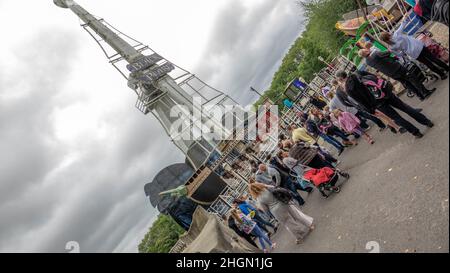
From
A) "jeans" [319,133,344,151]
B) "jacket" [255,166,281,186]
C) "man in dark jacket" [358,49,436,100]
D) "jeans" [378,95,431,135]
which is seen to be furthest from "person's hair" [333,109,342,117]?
"jeans" [378,95,431,135]

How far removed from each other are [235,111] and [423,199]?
1206 inches

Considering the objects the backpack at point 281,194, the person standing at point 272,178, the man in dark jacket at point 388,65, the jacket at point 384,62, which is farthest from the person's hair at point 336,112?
the backpack at point 281,194

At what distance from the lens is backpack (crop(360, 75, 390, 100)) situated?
772 cm

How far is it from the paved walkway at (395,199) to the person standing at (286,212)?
0.93 feet

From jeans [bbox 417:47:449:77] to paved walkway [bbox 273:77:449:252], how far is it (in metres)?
0.31

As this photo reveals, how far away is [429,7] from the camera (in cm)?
888

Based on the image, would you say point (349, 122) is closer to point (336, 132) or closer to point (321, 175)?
point (336, 132)

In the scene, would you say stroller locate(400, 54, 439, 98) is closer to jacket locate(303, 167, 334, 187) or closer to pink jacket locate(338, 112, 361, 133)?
pink jacket locate(338, 112, 361, 133)

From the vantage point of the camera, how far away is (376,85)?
25.9 ft

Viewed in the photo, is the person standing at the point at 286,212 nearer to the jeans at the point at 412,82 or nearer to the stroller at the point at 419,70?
the jeans at the point at 412,82

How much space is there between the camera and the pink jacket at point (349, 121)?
1139cm

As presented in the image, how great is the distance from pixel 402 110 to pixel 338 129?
5046 millimetres
